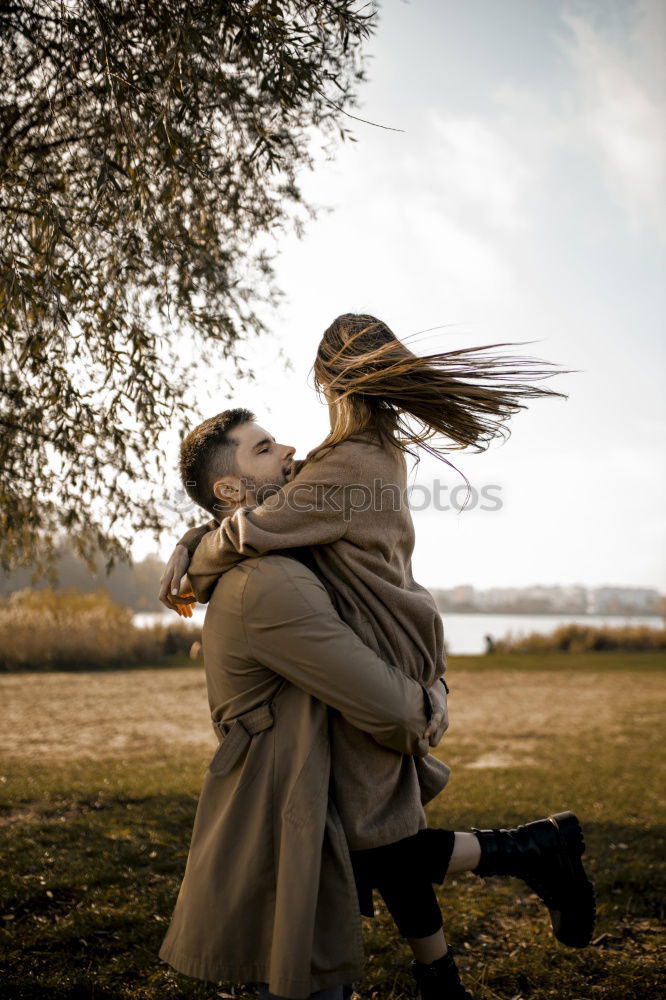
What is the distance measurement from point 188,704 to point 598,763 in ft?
25.0

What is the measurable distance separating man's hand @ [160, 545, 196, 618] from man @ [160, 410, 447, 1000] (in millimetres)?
301

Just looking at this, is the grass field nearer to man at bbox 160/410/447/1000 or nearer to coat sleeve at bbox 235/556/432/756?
man at bbox 160/410/447/1000

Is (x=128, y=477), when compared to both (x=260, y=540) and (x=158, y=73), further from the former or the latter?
(x=260, y=540)

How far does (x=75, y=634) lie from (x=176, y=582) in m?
17.2

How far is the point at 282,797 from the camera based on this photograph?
7.14 feet

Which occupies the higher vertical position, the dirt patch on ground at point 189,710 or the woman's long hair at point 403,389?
the woman's long hair at point 403,389

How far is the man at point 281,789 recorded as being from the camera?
82.0 inches

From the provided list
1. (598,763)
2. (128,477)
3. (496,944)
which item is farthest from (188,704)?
(496,944)

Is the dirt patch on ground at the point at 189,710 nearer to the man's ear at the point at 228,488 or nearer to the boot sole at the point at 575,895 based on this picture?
the boot sole at the point at 575,895

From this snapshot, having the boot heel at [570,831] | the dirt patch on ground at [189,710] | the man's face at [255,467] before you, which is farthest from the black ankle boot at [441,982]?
the dirt patch on ground at [189,710]

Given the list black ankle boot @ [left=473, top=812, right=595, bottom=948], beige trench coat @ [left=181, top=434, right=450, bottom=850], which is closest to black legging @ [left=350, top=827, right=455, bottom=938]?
beige trench coat @ [left=181, top=434, right=450, bottom=850]

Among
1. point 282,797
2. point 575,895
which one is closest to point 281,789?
point 282,797

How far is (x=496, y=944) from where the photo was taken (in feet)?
12.8

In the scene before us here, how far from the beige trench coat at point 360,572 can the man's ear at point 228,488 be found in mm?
227
